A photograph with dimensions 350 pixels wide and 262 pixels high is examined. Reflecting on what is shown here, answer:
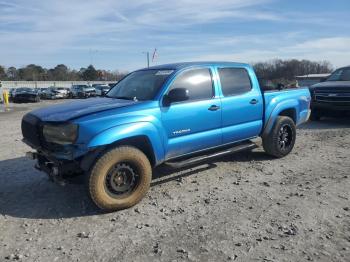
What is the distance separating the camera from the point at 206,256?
3607 millimetres

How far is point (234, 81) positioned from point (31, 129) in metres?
3.27

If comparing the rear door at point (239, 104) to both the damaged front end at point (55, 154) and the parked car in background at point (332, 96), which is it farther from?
the parked car in background at point (332, 96)

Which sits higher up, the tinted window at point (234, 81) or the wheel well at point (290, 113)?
the tinted window at point (234, 81)

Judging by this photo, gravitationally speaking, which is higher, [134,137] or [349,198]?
[134,137]

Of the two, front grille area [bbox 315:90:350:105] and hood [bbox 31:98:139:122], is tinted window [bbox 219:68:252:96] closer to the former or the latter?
hood [bbox 31:98:139:122]

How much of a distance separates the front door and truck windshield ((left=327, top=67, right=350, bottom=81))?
7.88m

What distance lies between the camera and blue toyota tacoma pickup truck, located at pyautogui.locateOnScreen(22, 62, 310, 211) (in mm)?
4617

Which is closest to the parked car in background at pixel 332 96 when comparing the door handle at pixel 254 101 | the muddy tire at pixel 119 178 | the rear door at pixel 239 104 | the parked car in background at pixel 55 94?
the rear door at pixel 239 104

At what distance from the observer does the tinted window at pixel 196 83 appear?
563cm

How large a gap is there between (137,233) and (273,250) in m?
1.44

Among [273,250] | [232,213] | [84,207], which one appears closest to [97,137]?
[84,207]

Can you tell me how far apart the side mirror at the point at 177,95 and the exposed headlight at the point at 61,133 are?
55.9 inches

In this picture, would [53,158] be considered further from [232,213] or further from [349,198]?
[349,198]

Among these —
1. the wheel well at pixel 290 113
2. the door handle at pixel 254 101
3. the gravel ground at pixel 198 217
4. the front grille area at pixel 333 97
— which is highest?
the door handle at pixel 254 101
